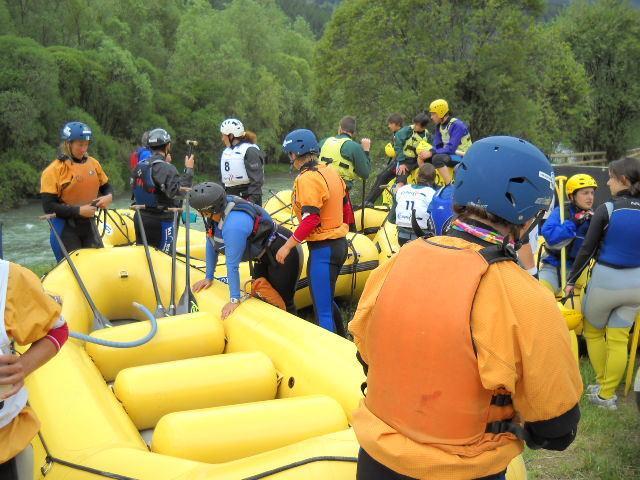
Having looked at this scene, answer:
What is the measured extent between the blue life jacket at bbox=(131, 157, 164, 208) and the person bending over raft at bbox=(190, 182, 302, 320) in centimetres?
132

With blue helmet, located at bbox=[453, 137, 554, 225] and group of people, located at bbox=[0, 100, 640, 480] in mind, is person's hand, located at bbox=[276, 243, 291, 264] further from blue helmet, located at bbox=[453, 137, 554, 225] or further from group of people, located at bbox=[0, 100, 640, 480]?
blue helmet, located at bbox=[453, 137, 554, 225]

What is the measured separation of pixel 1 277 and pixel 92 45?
1129 inches

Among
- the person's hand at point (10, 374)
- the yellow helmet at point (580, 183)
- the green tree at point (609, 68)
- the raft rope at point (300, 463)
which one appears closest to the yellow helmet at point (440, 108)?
the yellow helmet at point (580, 183)

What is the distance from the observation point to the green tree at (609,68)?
81.7 ft

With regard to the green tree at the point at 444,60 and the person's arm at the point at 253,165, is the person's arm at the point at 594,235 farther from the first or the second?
the green tree at the point at 444,60

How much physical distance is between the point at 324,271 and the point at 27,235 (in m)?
13.6

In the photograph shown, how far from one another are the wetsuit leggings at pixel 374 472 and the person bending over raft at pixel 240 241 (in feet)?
7.00

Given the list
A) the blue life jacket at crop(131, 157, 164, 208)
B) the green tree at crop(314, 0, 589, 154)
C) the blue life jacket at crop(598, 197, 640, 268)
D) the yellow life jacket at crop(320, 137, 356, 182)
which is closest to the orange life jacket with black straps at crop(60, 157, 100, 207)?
the blue life jacket at crop(131, 157, 164, 208)

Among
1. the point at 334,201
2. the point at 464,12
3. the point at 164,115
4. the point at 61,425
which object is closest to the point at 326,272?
the point at 334,201

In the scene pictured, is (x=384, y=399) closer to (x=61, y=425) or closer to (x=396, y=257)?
(x=396, y=257)

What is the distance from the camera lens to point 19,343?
164 centimetres

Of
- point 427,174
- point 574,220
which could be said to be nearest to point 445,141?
point 427,174

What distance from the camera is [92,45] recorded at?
2742cm

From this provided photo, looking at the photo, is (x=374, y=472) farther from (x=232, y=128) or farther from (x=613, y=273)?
(x=232, y=128)
